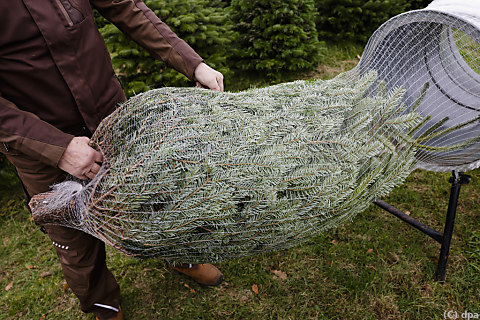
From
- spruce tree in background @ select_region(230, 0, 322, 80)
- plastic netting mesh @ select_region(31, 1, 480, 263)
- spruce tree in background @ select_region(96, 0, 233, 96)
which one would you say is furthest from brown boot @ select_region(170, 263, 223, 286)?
spruce tree in background @ select_region(230, 0, 322, 80)

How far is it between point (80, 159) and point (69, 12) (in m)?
0.70

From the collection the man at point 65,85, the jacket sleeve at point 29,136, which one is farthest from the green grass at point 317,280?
the jacket sleeve at point 29,136

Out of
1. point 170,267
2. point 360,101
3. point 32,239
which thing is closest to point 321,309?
point 170,267

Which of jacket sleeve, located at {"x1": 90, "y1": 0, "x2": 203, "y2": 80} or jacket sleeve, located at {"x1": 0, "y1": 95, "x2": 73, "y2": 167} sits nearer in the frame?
jacket sleeve, located at {"x1": 0, "y1": 95, "x2": 73, "y2": 167}

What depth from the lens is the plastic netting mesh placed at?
4.01 feet

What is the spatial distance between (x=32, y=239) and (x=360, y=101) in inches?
129

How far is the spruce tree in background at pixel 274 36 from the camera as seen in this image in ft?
14.5

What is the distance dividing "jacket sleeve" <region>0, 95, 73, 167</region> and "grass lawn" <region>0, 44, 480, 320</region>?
1663 millimetres

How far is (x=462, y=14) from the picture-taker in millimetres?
1507

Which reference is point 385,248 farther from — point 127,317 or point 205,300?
point 127,317

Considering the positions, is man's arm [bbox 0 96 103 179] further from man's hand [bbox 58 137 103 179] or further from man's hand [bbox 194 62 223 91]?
man's hand [bbox 194 62 223 91]

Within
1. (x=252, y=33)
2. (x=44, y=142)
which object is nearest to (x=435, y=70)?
(x=44, y=142)

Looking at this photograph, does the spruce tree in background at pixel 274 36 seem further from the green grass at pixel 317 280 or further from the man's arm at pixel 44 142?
the man's arm at pixel 44 142

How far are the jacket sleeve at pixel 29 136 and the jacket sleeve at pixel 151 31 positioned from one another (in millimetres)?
791
